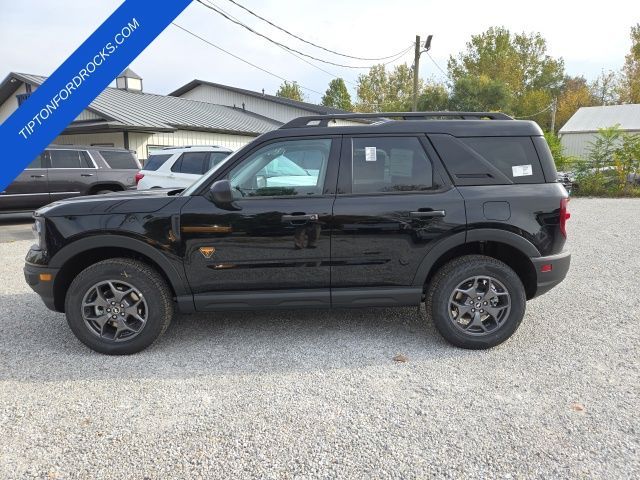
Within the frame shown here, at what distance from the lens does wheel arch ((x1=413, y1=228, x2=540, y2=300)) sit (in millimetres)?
3803

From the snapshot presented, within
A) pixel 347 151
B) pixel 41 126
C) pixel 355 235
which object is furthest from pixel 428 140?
pixel 41 126

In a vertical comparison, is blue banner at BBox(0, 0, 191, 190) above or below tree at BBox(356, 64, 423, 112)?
below

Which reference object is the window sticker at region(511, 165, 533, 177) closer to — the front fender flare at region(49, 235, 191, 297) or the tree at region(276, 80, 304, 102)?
the front fender flare at region(49, 235, 191, 297)

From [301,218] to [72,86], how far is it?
1.80 metres

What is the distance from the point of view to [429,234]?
3.80 m

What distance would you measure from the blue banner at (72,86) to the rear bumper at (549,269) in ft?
11.0

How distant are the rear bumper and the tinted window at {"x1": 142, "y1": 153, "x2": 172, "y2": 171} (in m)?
8.64

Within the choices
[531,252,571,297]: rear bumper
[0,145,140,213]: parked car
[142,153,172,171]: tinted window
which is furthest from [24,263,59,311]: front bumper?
[0,145,140,213]: parked car

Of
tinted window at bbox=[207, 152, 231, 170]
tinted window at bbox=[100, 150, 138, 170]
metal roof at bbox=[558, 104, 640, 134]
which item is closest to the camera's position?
tinted window at bbox=[207, 152, 231, 170]

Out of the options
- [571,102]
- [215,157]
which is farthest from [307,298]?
[571,102]

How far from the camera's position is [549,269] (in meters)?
3.87

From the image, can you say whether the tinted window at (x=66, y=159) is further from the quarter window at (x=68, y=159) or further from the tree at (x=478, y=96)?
the tree at (x=478, y=96)

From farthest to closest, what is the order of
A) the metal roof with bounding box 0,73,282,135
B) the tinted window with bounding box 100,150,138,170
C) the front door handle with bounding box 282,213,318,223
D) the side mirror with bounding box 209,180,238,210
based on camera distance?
the metal roof with bounding box 0,73,282,135 < the tinted window with bounding box 100,150,138,170 < the front door handle with bounding box 282,213,318,223 < the side mirror with bounding box 209,180,238,210

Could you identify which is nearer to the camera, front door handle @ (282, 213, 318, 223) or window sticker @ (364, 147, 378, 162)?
front door handle @ (282, 213, 318, 223)
